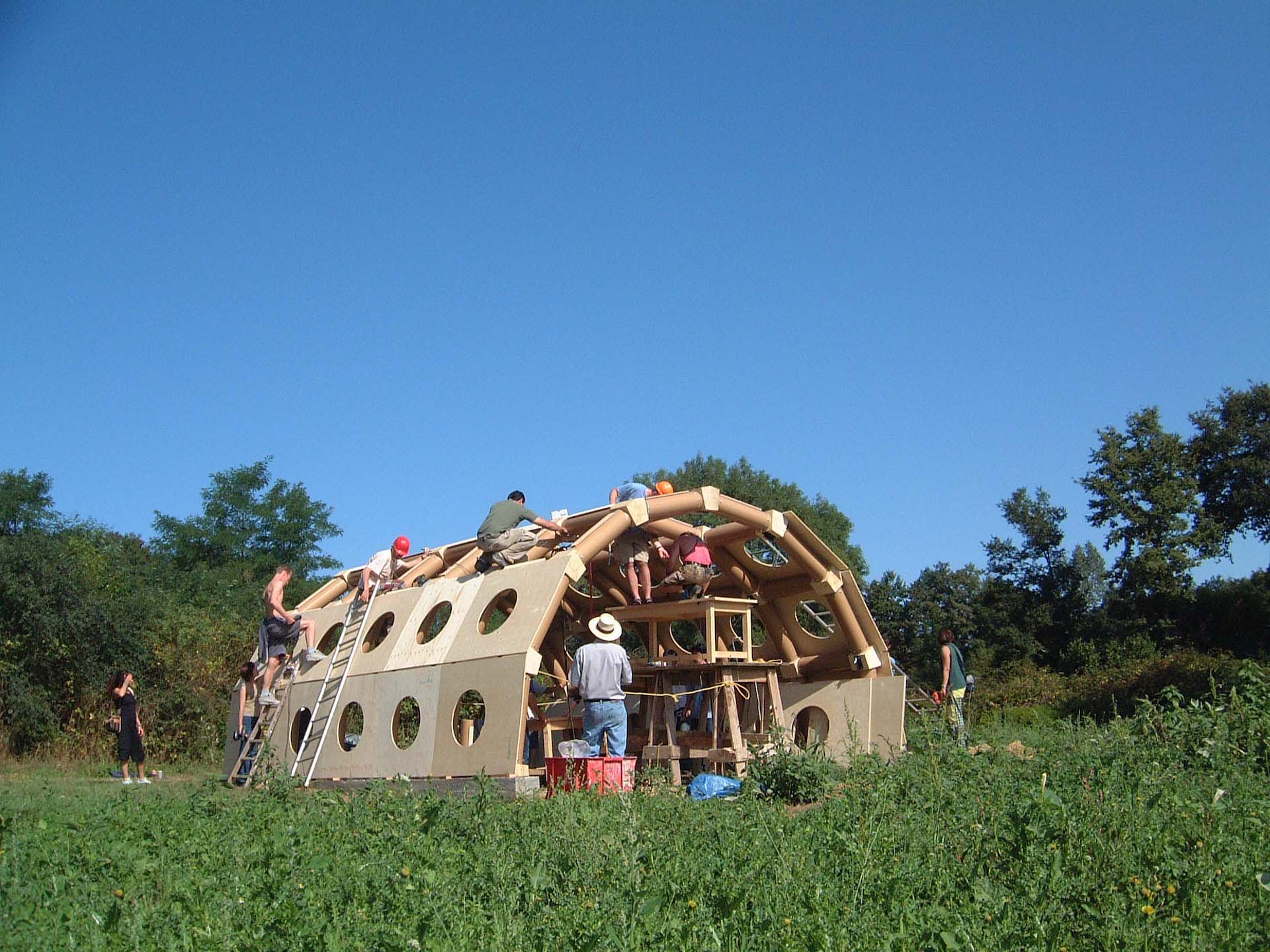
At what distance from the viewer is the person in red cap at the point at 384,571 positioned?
1455cm

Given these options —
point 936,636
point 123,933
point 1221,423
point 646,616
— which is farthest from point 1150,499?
point 123,933

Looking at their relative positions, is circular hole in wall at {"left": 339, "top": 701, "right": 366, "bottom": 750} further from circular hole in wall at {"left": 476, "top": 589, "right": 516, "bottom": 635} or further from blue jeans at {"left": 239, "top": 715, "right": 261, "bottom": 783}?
circular hole in wall at {"left": 476, "top": 589, "right": 516, "bottom": 635}

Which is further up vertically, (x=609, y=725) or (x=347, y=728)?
(x=347, y=728)

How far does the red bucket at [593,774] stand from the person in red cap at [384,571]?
504cm

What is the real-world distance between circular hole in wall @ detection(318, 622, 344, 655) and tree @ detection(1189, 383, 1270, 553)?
25885mm

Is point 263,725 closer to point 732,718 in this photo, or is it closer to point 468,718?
point 468,718

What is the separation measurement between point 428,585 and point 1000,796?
28.0 feet

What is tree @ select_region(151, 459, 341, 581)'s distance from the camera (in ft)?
120

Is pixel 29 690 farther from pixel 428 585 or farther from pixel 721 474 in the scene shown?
pixel 721 474

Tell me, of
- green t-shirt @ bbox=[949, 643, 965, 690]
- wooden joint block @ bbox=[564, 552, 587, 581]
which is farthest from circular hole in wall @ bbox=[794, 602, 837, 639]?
wooden joint block @ bbox=[564, 552, 587, 581]

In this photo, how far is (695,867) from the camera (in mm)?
5465

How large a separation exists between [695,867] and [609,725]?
17.3 ft

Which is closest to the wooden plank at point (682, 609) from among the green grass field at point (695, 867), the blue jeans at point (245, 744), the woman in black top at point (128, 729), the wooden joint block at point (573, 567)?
the wooden joint block at point (573, 567)

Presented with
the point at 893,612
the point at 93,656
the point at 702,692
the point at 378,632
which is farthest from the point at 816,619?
the point at 893,612
